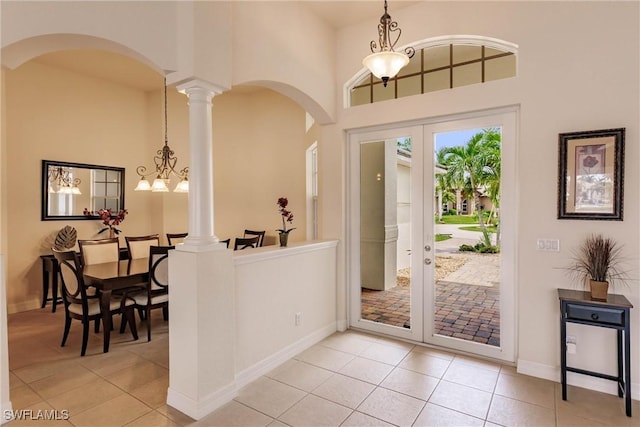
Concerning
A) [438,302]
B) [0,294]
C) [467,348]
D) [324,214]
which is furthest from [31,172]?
[467,348]

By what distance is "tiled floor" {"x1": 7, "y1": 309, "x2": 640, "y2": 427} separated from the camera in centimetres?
246

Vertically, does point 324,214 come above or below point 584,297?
above

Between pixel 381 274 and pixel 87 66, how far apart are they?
204 inches

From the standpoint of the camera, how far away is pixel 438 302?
3.70m

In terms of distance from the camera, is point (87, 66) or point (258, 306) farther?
point (87, 66)

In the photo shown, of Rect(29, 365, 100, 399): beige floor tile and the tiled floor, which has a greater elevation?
Rect(29, 365, 100, 399): beige floor tile

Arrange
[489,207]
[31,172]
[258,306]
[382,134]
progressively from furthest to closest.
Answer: [31,172] → [382,134] → [489,207] → [258,306]

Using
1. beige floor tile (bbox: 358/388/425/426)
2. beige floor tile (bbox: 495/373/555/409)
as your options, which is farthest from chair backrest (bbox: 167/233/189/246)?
beige floor tile (bbox: 495/373/555/409)

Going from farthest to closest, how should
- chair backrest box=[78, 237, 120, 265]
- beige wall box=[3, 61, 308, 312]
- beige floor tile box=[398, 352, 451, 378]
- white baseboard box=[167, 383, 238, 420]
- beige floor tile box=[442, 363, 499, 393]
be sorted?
beige wall box=[3, 61, 308, 312]
chair backrest box=[78, 237, 120, 265]
beige floor tile box=[398, 352, 451, 378]
beige floor tile box=[442, 363, 499, 393]
white baseboard box=[167, 383, 238, 420]

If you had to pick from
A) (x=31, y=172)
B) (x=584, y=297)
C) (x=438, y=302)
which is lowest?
(x=438, y=302)

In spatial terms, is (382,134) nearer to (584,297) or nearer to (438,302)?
(438,302)

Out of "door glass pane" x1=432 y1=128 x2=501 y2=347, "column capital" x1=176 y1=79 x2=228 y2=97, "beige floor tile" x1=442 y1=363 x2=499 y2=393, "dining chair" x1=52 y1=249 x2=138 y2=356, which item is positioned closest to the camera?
"column capital" x1=176 y1=79 x2=228 y2=97

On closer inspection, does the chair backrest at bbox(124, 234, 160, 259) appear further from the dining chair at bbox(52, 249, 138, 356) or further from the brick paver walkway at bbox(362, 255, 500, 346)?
the brick paver walkway at bbox(362, 255, 500, 346)

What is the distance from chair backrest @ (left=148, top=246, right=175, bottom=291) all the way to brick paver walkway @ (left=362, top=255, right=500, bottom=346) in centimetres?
264
